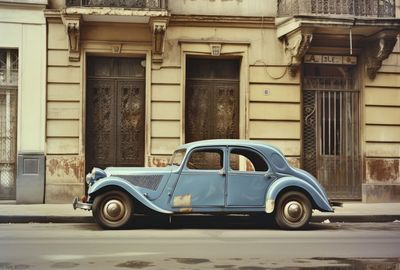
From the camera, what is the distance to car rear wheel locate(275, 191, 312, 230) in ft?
37.5

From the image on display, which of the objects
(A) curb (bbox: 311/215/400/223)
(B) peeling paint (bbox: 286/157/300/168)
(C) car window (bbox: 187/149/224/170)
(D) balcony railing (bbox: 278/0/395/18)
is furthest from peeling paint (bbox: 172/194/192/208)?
(D) balcony railing (bbox: 278/0/395/18)

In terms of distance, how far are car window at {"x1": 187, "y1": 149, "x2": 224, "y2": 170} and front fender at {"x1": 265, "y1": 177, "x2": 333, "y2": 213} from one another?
1125mm

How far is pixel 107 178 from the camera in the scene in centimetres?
1107

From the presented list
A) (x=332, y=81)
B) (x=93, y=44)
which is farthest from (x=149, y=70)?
(x=332, y=81)

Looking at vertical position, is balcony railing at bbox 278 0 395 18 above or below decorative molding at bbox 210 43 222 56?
above

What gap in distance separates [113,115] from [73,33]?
252cm

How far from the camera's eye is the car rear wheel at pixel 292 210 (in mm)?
11422

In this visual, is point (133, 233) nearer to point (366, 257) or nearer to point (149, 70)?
point (366, 257)

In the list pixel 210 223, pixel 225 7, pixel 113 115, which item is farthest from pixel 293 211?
pixel 225 7

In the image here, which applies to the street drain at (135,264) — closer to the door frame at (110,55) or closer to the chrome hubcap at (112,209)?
the chrome hubcap at (112,209)

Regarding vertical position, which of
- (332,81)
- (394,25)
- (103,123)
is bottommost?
(103,123)

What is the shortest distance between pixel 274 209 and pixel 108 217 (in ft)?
10.7

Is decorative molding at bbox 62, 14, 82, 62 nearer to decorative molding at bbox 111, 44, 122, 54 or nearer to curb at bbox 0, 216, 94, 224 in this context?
decorative molding at bbox 111, 44, 122, 54

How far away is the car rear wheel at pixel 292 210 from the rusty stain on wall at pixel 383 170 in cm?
575
